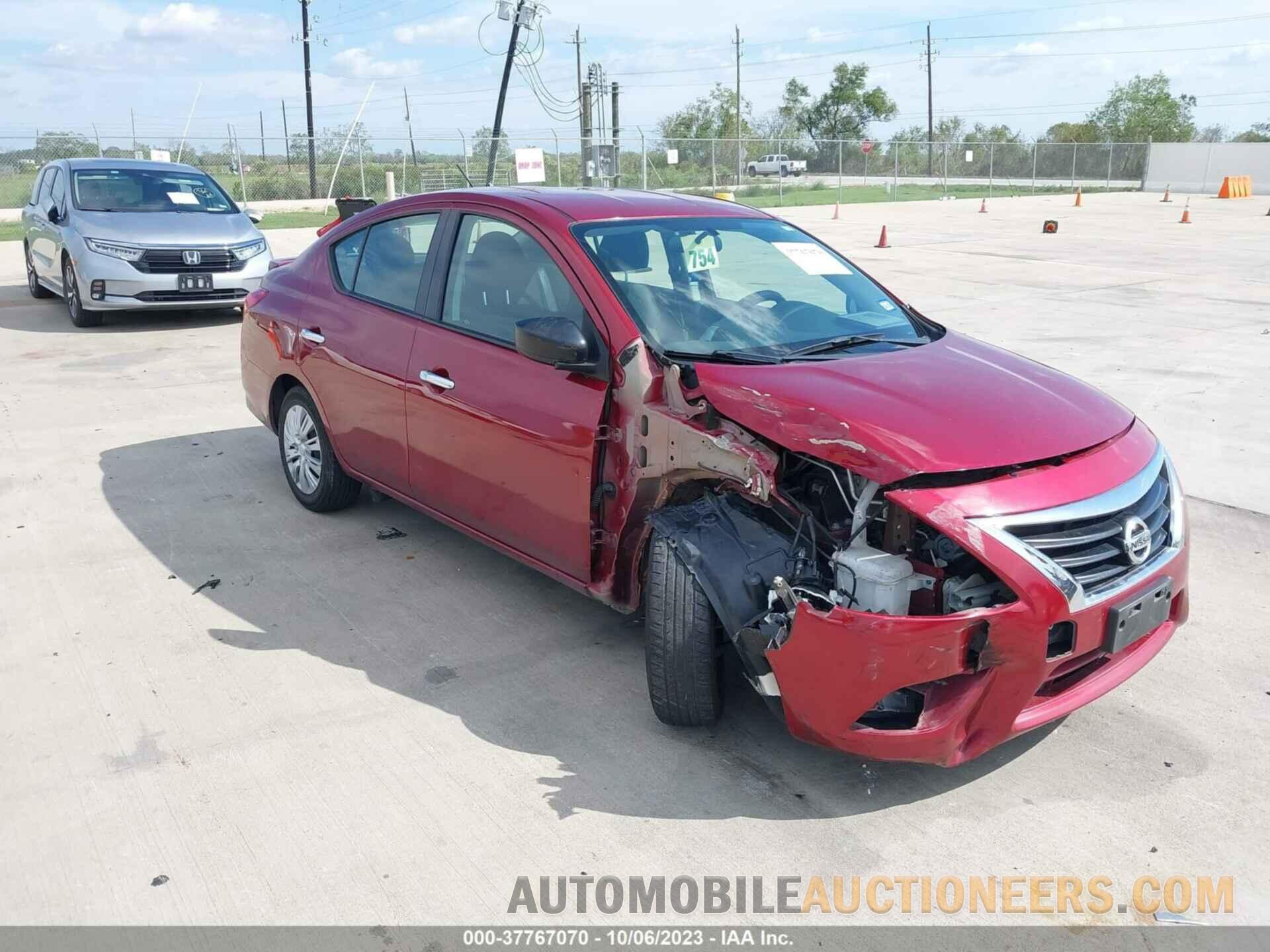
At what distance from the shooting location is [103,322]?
11773 mm

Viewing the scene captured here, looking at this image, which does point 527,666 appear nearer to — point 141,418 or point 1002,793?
point 1002,793

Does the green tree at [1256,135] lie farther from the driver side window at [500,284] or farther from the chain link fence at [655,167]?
the driver side window at [500,284]

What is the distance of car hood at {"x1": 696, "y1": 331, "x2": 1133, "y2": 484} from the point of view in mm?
3090

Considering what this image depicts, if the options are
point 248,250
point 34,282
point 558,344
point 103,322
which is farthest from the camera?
point 34,282

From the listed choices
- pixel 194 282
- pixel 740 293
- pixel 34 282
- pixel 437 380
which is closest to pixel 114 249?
pixel 194 282

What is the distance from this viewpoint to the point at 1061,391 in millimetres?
3734

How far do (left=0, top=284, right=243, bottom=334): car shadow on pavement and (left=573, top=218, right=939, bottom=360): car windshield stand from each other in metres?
8.52

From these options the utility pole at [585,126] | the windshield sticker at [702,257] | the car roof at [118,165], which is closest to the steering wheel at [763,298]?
the windshield sticker at [702,257]

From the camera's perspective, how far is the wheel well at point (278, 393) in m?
5.75

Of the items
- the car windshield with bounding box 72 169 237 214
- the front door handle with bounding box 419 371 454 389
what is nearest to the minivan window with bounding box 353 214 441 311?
the front door handle with bounding box 419 371 454 389

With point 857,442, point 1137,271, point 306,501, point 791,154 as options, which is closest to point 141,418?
point 306,501

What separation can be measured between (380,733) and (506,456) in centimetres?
114

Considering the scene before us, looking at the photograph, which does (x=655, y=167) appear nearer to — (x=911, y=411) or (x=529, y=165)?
(x=529, y=165)

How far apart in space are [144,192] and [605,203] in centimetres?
932
